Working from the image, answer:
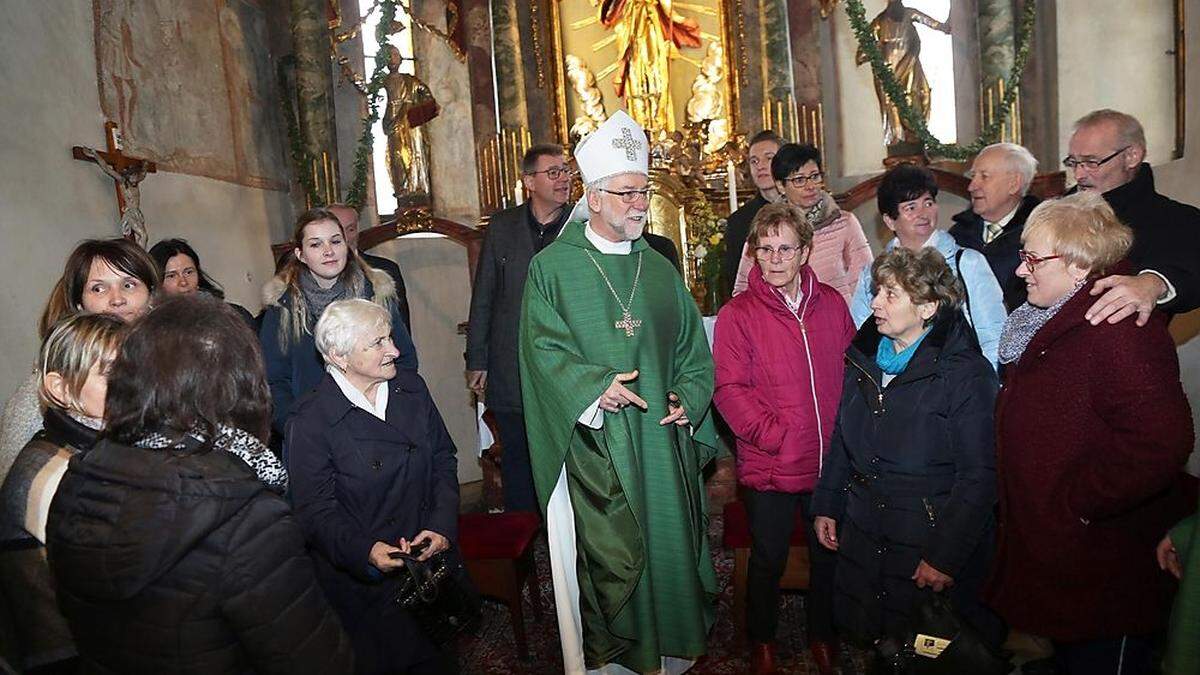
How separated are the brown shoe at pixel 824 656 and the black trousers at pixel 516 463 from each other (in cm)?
171

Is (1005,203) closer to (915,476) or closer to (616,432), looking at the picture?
(915,476)

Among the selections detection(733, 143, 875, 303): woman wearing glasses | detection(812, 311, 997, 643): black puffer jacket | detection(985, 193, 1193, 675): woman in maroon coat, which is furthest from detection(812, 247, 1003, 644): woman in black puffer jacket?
detection(733, 143, 875, 303): woman wearing glasses

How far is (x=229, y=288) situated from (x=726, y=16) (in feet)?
16.5

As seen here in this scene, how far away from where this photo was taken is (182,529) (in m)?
1.57

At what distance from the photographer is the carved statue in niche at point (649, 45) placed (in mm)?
7891

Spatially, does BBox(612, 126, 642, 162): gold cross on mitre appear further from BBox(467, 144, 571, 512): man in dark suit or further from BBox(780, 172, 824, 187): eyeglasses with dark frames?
BBox(467, 144, 571, 512): man in dark suit

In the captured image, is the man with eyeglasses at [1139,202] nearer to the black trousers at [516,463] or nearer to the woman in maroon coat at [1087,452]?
the woman in maroon coat at [1087,452]

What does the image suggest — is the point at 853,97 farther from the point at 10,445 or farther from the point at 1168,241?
the point at 10,445

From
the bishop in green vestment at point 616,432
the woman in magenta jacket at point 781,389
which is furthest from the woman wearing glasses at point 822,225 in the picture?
the bishop in green vestment at point 616,432

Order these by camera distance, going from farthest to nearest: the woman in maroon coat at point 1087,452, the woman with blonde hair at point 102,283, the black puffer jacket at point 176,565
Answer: the woman with blonde hair at point 102,283, the woman in maroon coat at point 1087,452, the black puffer jacket at point 176,565

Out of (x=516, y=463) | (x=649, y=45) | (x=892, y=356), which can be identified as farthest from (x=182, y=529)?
(x=649, y=45)

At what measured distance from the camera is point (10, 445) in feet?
7.80

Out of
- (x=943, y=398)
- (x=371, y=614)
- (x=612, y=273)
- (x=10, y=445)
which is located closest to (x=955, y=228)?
(x=943, y=398)

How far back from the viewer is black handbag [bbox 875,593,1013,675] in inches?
93.7
